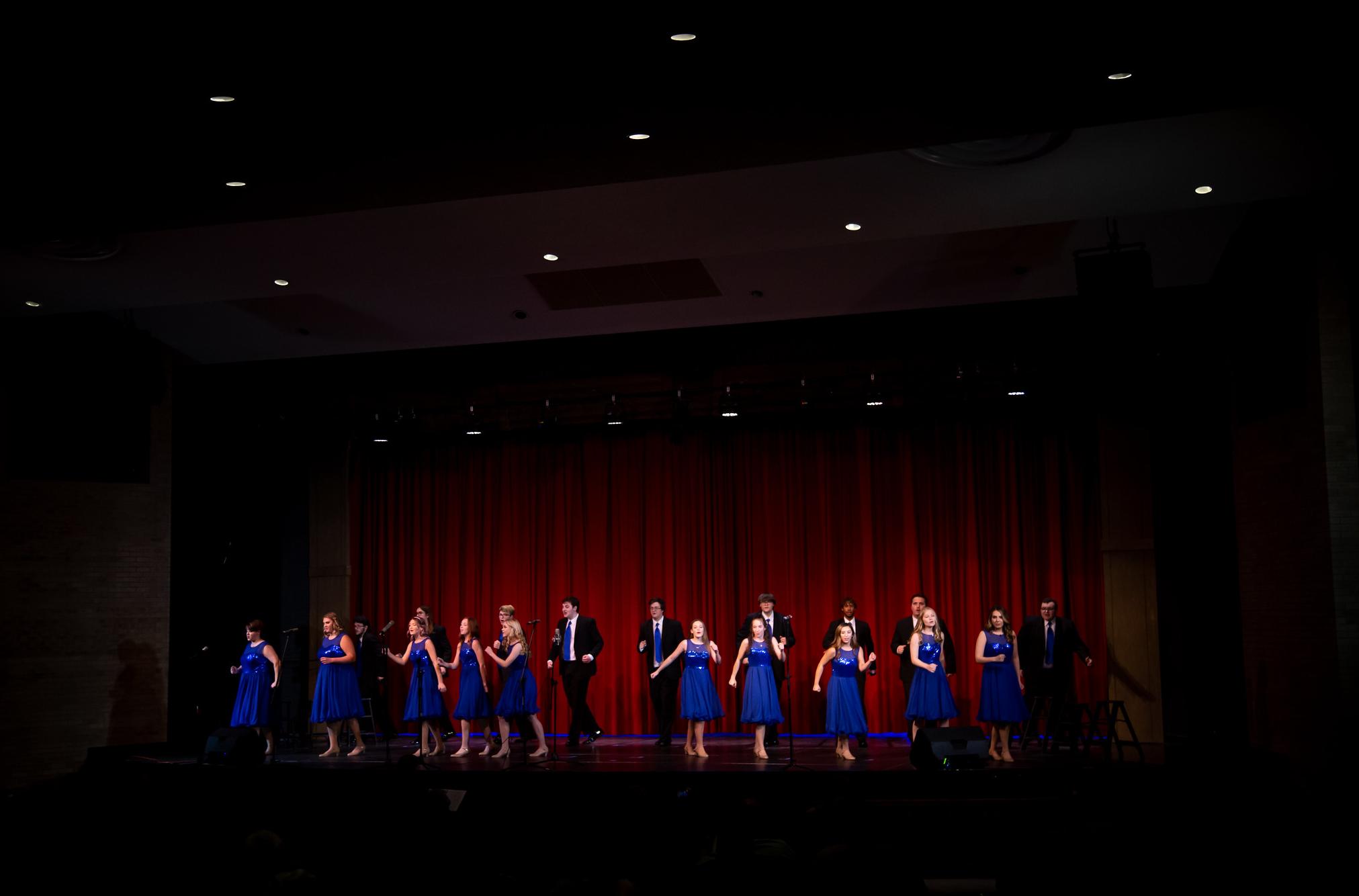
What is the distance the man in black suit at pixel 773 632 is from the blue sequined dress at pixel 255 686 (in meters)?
4.92

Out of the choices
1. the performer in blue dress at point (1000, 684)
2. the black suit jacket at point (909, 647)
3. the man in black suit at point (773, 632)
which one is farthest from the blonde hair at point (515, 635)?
the performer in blue dress at point (1000, 684)

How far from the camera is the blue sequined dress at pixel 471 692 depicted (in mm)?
11891

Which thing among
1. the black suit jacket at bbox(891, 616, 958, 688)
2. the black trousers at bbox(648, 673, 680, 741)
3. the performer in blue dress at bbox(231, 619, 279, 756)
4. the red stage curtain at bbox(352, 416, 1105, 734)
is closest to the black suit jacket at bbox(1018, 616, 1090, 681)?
the black suit jacket at bbox(891, 616, 958, 688)

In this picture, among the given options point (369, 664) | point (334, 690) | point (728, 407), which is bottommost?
point (334, 690)

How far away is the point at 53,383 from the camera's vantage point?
39.6 feet

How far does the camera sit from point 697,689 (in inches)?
463

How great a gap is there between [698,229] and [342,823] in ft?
19.8

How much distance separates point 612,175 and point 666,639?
7051 millimetres

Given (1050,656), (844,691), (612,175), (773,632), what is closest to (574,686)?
(773,632)

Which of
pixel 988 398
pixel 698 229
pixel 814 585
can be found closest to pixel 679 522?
pixel 814 585

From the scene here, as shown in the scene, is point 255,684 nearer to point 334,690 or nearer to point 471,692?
point 334,690

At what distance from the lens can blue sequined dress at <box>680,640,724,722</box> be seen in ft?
38.4

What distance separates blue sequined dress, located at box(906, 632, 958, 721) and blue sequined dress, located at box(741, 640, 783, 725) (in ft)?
4.33

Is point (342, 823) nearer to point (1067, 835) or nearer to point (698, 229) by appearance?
point (1067, 835)
